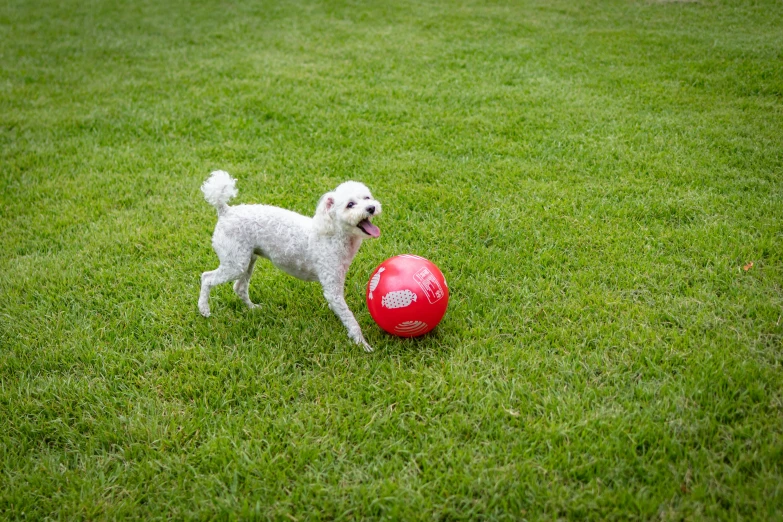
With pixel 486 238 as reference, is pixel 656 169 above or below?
above

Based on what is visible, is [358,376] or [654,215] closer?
[358,376]

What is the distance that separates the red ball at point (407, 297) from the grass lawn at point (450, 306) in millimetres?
201

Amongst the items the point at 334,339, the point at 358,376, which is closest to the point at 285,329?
the point at 334,339

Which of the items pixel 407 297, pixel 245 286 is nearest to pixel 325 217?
pixel 407 297

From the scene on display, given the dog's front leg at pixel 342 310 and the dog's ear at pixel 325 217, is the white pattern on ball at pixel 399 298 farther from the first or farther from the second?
the dog's ear at pixel 325 217

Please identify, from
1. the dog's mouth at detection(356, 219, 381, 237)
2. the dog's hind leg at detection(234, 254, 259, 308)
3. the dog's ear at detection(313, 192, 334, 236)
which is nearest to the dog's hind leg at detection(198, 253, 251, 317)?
the dog's hind leg at detection(234, 254, 259, 308)

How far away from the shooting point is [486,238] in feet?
15.5

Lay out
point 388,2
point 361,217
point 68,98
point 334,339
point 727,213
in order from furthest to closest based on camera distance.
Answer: point 388,2, point 68,98, point 727,213, point 334,339, point 361,217

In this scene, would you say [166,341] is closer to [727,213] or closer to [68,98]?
[727,213]

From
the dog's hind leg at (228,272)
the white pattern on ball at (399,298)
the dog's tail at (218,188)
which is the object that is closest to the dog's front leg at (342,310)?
the white pattern on ball at (399,298)

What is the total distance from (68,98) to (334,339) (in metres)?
7.08

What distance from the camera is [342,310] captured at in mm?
3617

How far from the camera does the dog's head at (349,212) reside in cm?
332

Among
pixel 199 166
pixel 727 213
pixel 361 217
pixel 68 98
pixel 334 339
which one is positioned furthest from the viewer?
pixel 68 98
